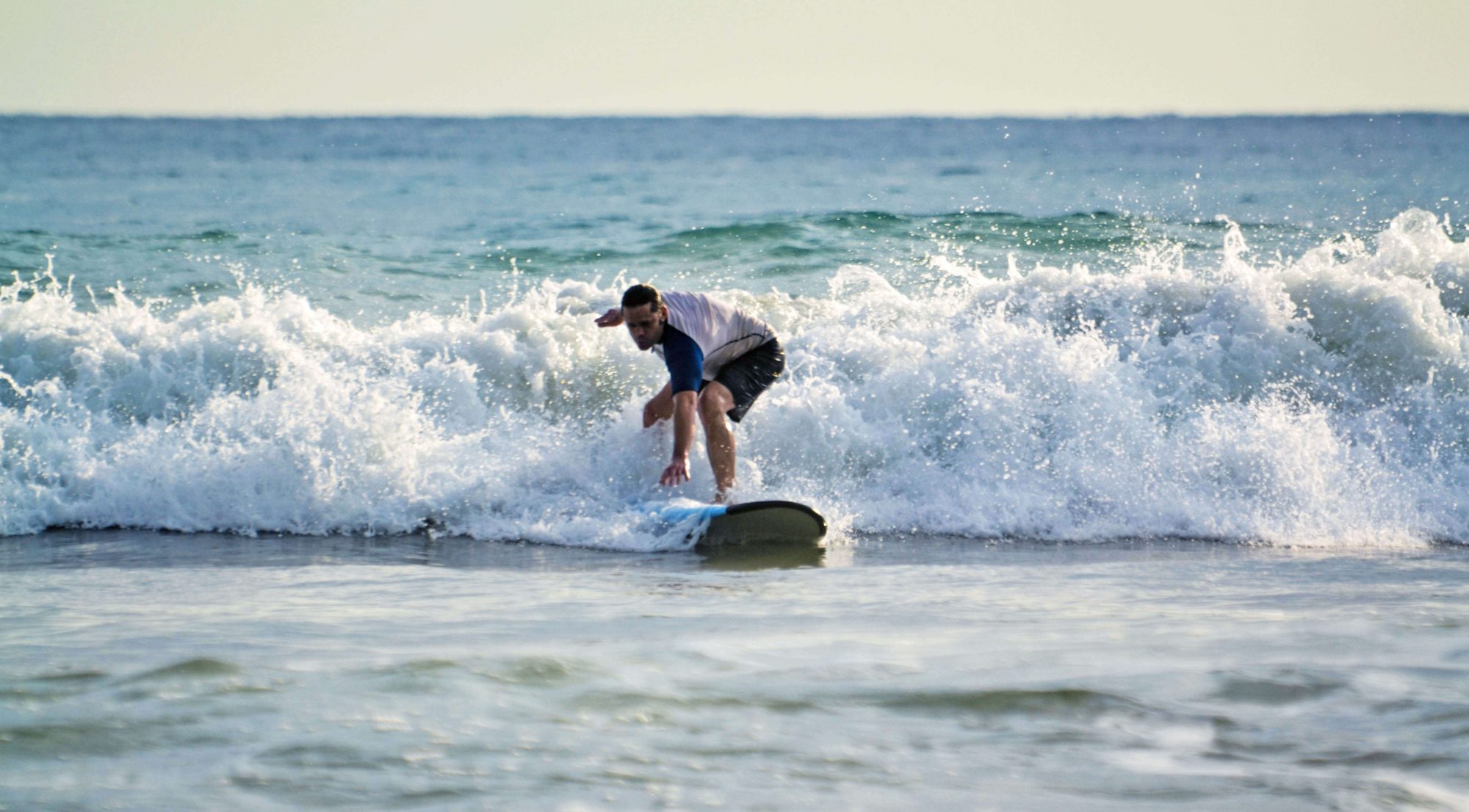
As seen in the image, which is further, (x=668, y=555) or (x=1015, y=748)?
(x=668, y=555)

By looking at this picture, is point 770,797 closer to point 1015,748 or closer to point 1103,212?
point 1015,748

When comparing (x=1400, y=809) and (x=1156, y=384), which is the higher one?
(x=1156, y=384)

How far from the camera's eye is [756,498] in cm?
769

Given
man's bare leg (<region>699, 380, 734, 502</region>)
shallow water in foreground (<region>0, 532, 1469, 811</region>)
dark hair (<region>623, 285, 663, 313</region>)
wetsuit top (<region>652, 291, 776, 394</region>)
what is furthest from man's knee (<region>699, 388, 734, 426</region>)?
shallow water in foreground (<region>0, 532, 1469, 811</region>)

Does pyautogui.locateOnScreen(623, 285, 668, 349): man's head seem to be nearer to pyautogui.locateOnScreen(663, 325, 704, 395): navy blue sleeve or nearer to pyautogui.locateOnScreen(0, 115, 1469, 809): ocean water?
pyautogui.locateOnScreen(663, 325, 704, 395): navy blue sleeve

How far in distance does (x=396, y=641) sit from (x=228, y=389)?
5.29 metres

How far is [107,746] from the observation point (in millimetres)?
3699

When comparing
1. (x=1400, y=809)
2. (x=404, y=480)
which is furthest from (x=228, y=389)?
(x=1400, y=809)

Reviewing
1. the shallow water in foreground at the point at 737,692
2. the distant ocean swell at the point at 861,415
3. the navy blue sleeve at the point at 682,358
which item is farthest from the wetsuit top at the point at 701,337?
the shallow water in foreground at the point at 737,692

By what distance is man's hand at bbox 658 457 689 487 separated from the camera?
7.01 metres

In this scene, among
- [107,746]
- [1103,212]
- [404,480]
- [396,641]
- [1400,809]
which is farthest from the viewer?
[1103,212]

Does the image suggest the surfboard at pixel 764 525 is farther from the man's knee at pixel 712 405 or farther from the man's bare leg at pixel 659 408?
the man's bare leg at pixel 659 408

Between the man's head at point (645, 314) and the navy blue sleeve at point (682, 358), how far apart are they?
61mm

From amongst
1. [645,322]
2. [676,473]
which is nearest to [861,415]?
[676,473]
